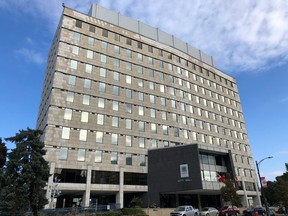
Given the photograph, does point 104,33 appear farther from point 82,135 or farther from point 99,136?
point 82,135

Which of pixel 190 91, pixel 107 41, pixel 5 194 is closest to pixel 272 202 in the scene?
pixel 190 91

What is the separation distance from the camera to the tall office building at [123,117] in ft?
152

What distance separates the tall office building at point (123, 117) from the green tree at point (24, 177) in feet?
45.0

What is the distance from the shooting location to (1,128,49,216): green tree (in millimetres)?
26812

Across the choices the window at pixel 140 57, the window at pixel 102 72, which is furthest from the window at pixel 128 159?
the window at pixel 140 57

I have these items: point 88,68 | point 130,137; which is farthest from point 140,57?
point 130,137

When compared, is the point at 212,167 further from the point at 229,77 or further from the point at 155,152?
the point at 229,77

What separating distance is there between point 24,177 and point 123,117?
28435 mm

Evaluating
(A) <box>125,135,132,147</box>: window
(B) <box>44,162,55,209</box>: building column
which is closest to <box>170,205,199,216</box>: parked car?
(B) <box>44,162,55,209</box>: building column

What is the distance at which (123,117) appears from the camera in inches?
2114

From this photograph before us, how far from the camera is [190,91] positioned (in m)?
69.9

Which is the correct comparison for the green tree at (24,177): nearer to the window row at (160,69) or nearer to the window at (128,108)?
the window row at (160,69)

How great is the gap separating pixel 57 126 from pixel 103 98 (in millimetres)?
11164

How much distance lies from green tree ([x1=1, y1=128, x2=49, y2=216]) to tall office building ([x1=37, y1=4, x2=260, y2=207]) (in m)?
13.7
